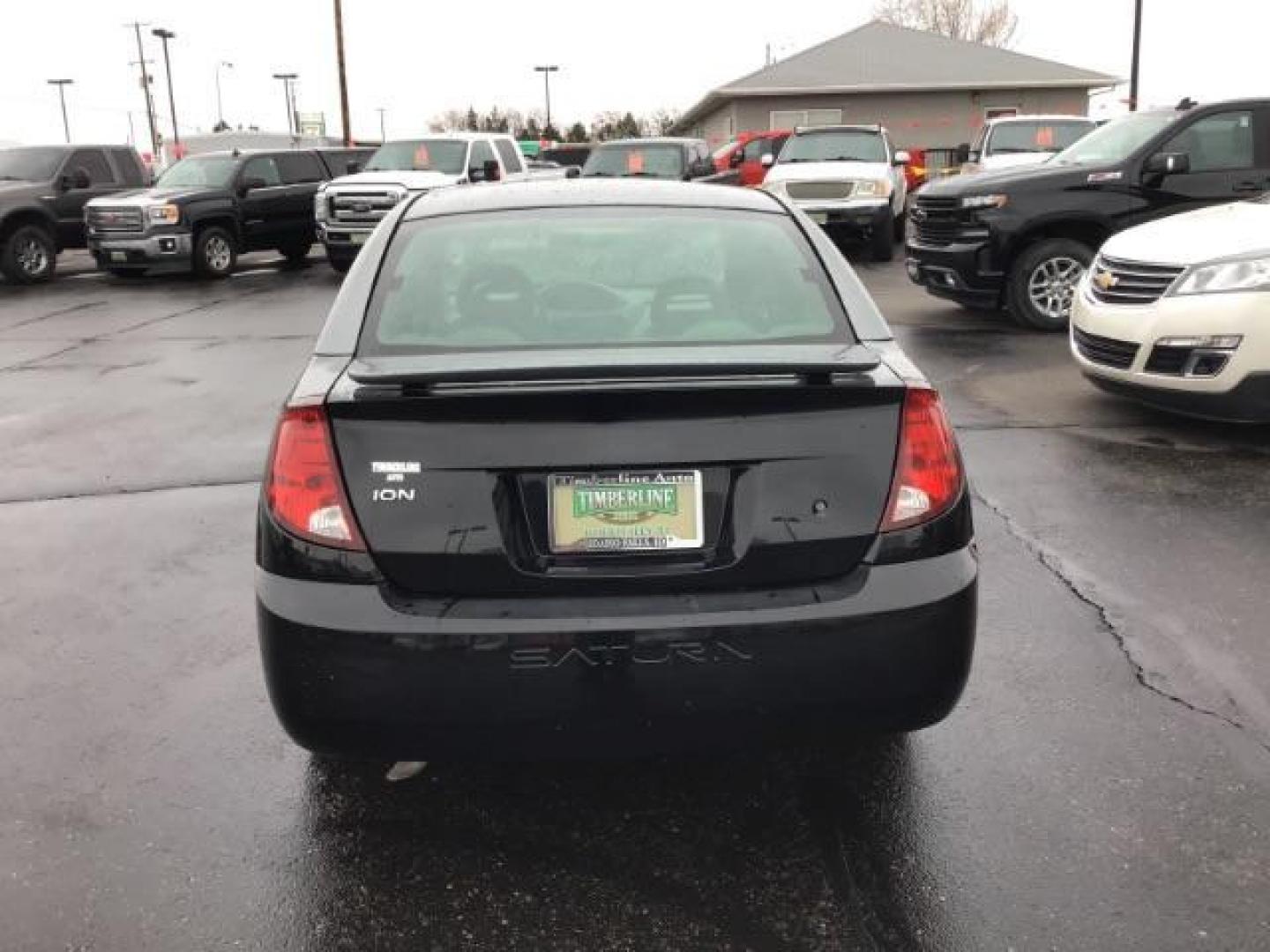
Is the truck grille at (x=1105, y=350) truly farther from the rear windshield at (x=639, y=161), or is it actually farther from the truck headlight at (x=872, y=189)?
the rear windshield at (x=639, y=161)

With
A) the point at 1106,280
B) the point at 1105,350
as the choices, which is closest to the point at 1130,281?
the point at 1106,280

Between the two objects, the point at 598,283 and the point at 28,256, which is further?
the point at 28,256

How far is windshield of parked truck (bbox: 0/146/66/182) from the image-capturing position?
58.1ft

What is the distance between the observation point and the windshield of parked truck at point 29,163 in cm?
1772

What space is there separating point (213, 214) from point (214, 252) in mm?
564

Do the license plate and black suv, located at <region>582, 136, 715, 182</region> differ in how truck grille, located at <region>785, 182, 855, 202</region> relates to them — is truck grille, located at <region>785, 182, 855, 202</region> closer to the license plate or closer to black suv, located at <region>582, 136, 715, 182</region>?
black suv, located at <region>582, 136, 715, 182</region>

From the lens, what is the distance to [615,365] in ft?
8.80

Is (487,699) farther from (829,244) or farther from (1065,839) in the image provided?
(829,244)

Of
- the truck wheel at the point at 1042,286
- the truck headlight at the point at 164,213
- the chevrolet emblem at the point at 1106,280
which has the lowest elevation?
the truck wheel at the point at 1042,286

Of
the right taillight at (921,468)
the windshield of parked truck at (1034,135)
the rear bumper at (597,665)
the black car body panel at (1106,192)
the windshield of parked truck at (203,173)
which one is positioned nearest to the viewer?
the rear bumper at (597,665)

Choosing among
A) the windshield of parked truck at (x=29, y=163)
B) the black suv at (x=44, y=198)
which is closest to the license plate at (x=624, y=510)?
the black suv at (x=44, y=198)

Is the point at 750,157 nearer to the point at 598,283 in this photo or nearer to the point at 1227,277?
the point at 1227,277

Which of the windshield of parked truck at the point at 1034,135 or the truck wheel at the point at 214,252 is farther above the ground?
the windshield of parked truck at the point at 1034,135

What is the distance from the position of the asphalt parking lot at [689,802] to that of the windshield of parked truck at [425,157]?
42.7ft
